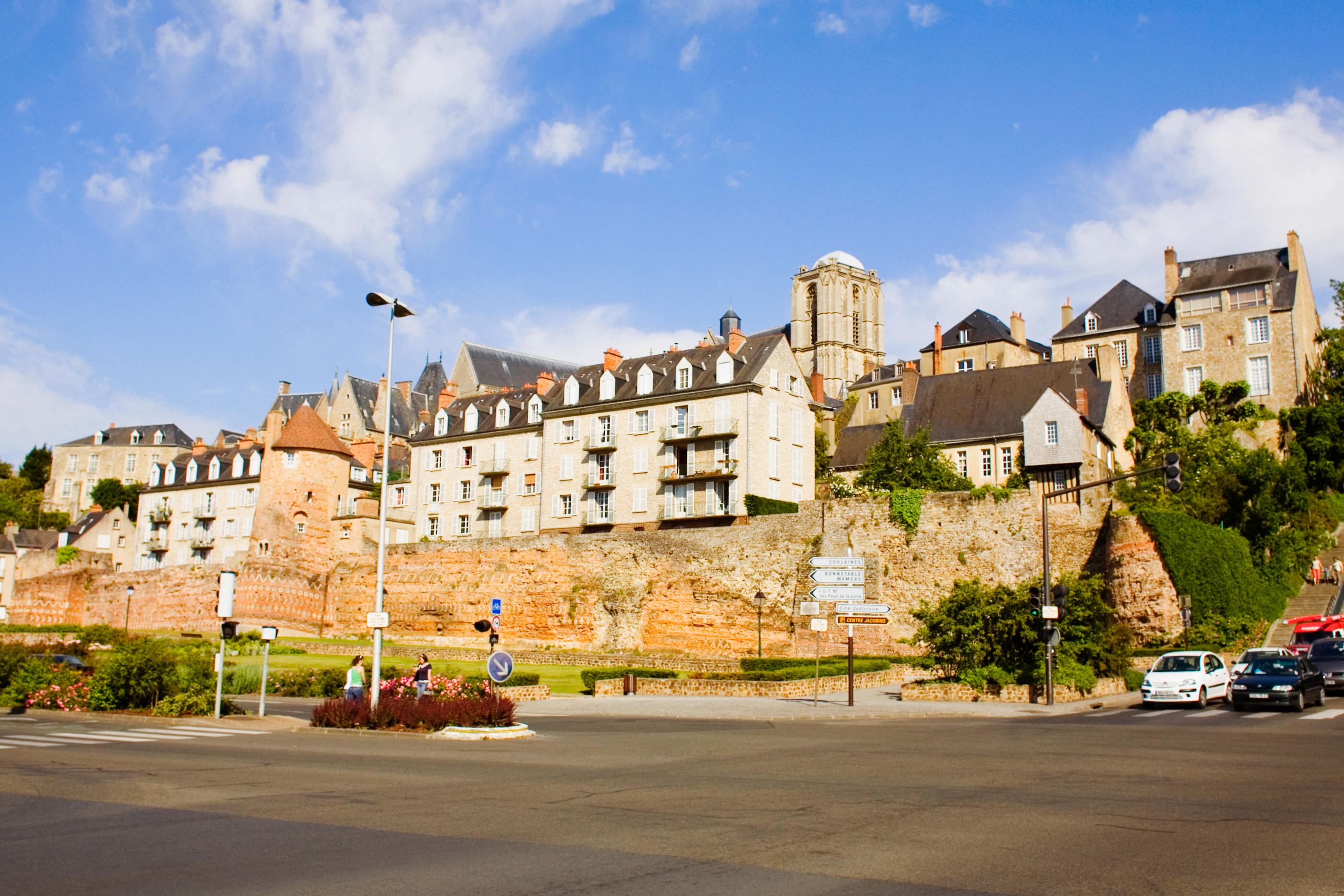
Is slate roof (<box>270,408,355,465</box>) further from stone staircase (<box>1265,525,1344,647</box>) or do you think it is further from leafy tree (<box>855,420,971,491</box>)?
stone staircase (<box>1265,525,1344,647</box>)

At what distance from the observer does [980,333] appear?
87.4 meters

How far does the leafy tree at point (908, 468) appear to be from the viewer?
187ft

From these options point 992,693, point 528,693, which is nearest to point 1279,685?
point 992,693

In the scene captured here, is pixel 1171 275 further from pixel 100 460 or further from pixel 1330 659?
pixel 100 460

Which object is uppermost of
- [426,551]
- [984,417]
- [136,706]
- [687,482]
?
[984,417]

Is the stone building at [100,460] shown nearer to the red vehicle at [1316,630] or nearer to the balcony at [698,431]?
the balcony at [698,431]

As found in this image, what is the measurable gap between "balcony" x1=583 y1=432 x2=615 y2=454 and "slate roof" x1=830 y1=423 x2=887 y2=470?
54.3 ft

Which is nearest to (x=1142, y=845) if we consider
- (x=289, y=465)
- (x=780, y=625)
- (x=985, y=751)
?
(x=985, y=751)

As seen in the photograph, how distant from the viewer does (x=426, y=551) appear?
189ft

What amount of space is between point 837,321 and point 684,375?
68.6 meters

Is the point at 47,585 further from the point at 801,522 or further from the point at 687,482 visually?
the point at 801,522

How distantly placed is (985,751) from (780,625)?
31266mm

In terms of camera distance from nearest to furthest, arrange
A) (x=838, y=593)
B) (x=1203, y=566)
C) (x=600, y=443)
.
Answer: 1. (x=838, y=593)
2. (x=1203, y=566)
3. (x=600, y=443)

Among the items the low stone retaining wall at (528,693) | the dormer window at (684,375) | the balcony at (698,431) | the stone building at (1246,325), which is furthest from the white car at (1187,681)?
the stone building at (1246,325)
